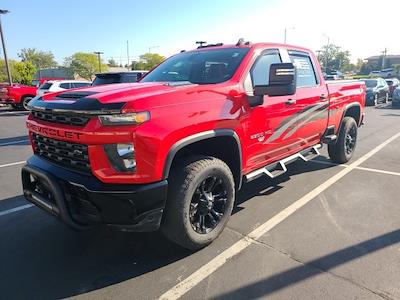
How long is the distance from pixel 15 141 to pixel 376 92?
57.8ft

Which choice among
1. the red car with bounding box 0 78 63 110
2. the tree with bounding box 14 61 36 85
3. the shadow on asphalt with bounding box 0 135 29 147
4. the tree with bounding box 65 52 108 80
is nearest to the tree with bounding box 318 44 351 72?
the tree with bounding box 65 52 108 80

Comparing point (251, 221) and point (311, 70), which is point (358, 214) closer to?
point (251, 221)

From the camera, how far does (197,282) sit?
286 centimetres

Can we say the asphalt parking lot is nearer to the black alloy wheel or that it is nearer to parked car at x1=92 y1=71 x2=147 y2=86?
the black alloy wheel

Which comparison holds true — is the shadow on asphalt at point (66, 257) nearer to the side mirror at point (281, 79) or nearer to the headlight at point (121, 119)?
the headlight at point (121, 119)

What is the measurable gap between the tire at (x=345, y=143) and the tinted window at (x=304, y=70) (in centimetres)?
135

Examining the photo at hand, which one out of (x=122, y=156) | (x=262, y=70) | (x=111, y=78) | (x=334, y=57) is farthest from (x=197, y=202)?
(x=334, y=57)

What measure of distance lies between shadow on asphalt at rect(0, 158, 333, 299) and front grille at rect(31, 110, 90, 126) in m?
1.30

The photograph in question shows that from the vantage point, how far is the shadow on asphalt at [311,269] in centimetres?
270

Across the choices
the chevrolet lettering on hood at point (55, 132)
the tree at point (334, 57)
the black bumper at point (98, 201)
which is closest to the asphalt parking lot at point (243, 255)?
the black bumper at point (98, 201)

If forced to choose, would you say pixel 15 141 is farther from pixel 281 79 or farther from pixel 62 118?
pixel 281 79

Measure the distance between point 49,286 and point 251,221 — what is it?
2.18 m

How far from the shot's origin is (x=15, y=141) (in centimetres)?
947

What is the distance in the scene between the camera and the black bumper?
8.81 feet
